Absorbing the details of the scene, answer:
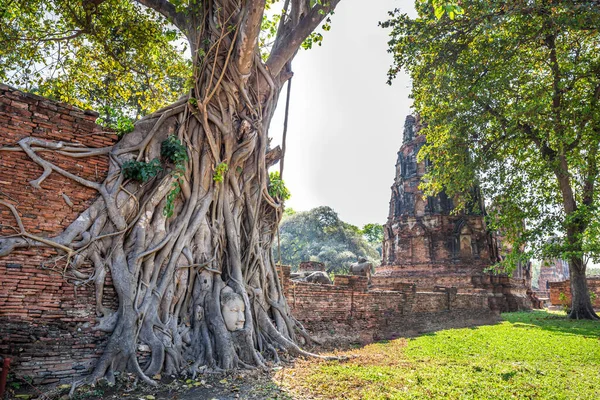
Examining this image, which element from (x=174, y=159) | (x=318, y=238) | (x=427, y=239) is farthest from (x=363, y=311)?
(x=318, y=238)

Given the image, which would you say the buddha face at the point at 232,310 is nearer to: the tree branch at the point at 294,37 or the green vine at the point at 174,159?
the green vine at the point at 174,159

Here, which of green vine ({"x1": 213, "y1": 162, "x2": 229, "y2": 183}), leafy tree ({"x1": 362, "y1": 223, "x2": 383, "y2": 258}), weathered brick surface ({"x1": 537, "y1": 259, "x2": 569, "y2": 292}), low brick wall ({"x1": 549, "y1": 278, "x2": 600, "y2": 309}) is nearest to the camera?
green vine ({"x1": 213, "y1": 162, "x2": 229, "y2": 183})

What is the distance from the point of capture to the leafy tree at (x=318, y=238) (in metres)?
33.6

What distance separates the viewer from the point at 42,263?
416 centimetres

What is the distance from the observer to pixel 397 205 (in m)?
25.2

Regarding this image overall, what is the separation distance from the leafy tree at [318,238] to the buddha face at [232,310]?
2712cm

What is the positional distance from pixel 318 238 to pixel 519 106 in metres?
25.8

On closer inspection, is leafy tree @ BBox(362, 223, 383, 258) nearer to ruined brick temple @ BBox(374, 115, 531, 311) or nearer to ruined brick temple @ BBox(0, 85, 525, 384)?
ruined brick temple @ BBox(374, 115, 531, 311)

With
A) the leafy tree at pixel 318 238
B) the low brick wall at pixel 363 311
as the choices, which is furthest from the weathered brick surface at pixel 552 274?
the low brick wall at pixel 363 311

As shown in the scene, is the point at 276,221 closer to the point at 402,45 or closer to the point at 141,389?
the point at 141,389

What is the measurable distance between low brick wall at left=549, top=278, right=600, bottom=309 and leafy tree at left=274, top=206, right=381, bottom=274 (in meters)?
15.2

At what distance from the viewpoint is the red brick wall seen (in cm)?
384

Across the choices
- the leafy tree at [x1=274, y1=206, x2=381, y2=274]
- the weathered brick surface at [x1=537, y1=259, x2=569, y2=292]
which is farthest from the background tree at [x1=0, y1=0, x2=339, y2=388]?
the weathered brick surface at [x1=537, y1=259, x2=569, y2=292]

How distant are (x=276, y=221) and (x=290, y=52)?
280 centimetres
